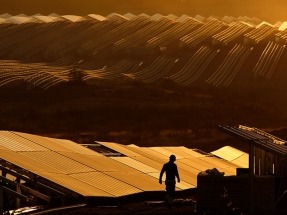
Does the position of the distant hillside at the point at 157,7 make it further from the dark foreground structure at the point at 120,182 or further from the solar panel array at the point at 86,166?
the dark foreground structure at the point at 120,182

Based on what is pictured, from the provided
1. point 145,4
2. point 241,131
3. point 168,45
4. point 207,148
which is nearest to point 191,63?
point 168,45

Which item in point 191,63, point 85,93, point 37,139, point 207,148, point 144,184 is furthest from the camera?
point 191,63

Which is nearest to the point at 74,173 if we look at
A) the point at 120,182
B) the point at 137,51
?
the point at 120,182

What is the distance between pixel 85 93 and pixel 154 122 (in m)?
7.43

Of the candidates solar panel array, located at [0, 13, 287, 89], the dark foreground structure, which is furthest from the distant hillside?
the dark foreground structure

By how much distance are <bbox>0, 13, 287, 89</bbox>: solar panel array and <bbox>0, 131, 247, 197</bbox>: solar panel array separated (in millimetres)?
36284

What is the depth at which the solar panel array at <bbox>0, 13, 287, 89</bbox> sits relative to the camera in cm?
6988

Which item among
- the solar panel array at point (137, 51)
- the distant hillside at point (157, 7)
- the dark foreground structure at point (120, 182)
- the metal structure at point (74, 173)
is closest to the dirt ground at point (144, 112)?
the solar panel array at point (137, 51)

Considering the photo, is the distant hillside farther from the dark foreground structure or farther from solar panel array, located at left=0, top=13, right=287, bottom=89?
the dark foreground structure

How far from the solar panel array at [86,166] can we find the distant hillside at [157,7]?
140 m

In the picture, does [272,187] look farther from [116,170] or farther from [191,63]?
[191,63]

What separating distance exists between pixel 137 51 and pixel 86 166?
59502mm

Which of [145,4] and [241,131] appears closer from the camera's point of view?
[241,131]

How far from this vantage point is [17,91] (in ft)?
199
